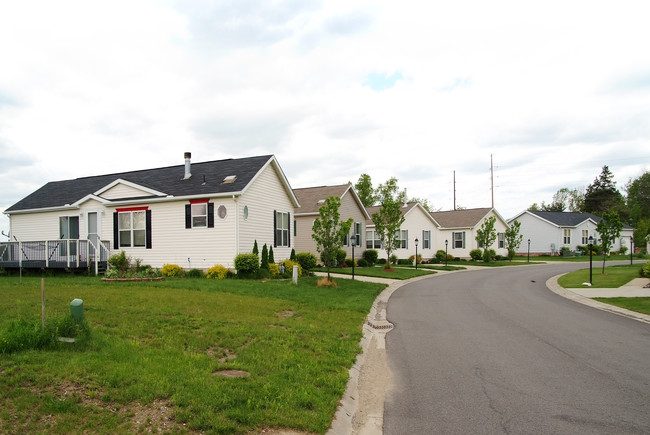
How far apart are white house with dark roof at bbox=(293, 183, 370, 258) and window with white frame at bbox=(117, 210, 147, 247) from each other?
1049 cm

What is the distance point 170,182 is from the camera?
23.3 metres

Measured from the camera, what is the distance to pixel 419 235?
4238 cm

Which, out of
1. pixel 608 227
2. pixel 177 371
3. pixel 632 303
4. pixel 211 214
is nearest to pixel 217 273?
pixel 211 214

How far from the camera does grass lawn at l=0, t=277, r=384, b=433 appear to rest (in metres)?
4.81

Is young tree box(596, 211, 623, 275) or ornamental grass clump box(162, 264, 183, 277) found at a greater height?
young tree box(596, 211, 623, 275)

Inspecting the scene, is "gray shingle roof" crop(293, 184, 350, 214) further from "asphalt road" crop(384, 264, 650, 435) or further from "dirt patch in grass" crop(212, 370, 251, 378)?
"dirt patch in grass" crop(212, 370, 251, 378)

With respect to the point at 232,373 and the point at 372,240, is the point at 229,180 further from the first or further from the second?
the point at 372,240

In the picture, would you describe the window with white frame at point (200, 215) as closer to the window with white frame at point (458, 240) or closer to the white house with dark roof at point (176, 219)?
the white house with dark roof at point (176, 219)

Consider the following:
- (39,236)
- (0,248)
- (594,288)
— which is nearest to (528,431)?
(594,288)

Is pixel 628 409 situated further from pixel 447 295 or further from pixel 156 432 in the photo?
pixel 447 295

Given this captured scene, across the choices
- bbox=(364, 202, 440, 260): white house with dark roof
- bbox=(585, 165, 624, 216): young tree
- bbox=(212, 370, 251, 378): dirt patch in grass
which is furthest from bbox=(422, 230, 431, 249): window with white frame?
bbox=(585, 165, 624, 216): young tree

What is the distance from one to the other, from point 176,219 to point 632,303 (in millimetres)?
18100

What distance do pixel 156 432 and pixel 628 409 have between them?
5410mm

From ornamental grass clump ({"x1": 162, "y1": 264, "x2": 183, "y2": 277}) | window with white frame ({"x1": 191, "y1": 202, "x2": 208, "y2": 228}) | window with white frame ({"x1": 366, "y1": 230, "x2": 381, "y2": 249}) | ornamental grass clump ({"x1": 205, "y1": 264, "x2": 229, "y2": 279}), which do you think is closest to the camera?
ornamental grass clump ({"x1": 205, "y1": 264, "x2": 229, "y2": 279})
